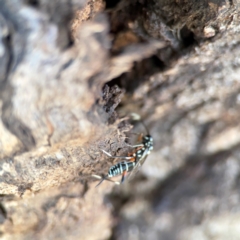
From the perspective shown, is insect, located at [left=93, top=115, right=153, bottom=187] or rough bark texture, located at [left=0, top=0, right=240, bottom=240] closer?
rough bark texture, located at [left=0, top=0, right=240, bottom=240]

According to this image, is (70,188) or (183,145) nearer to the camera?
(70,188)

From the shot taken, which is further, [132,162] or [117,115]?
[132,162]

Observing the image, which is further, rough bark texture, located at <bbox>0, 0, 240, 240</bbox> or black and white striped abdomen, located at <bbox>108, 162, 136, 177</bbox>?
black and white striped abdomen, located at <bbox>108, 162, 136, 177</bbox>

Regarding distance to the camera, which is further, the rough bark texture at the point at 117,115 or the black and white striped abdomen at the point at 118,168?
the black and white striped abdomen at the point at 118,168

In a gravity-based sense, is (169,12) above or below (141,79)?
above

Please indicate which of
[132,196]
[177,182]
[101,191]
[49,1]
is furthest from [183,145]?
[49,1]

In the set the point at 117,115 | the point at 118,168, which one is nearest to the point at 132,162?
the point at 118,168

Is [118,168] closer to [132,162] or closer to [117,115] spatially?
[132,162]

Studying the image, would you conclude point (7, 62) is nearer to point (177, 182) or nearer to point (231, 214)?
point (177, 182)
